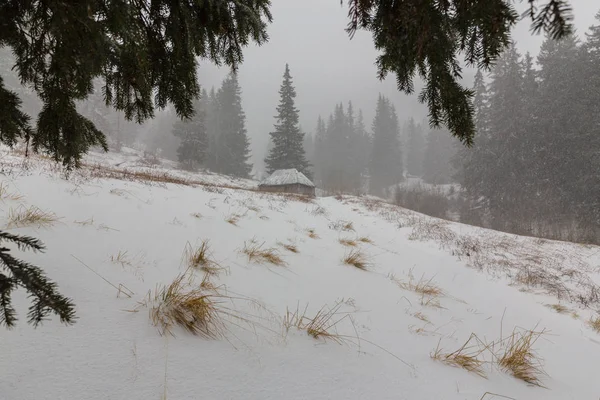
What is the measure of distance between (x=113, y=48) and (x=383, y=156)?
5968cm

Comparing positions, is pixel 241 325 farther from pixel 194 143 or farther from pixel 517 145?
pixel 194 143

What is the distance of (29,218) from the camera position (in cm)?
246

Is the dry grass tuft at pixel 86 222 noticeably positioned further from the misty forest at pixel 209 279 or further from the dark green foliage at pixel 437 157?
the dark green foliage at pixel 437 157

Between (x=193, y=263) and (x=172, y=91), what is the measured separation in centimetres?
142

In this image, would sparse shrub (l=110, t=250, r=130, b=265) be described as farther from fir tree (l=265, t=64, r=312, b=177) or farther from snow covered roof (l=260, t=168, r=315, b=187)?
fir tree (l=265, t=64, r=312, b=177)

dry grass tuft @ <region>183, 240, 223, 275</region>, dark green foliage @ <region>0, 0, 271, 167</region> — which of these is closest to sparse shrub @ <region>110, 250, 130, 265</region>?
dry grass tuft @ <region>183, 240, 223, 275</region>

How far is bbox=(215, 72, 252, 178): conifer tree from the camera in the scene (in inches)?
1693

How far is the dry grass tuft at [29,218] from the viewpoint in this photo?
2.40 meters

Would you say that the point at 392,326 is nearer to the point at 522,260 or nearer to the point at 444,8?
the point at 444,8

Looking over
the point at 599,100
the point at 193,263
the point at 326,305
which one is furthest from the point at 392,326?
the point at 599,100

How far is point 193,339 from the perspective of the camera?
1.46 metres

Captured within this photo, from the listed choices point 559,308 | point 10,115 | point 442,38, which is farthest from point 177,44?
point 559,308

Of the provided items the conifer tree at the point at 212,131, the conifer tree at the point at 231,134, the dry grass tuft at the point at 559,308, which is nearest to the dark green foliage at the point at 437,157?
the conifer tree at the point at 231,134

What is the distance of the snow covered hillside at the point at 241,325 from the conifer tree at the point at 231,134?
39.2 metres
